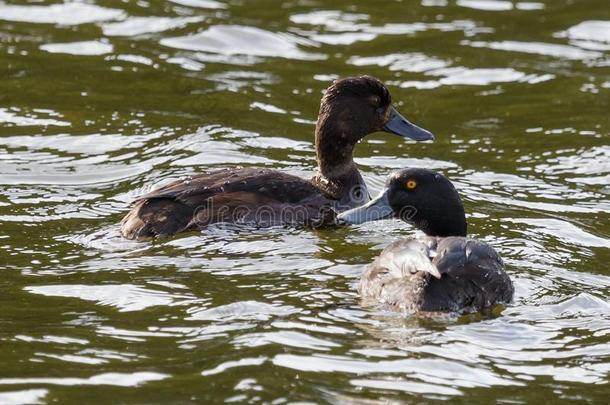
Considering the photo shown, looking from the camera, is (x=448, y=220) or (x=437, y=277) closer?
(x=437, y=277)

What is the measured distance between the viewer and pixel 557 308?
27.0 ft

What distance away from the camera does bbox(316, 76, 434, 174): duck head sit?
1116 cm

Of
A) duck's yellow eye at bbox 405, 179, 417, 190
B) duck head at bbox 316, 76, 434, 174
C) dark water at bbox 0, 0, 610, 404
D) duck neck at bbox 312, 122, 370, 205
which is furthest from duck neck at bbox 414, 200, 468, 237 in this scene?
duck head at bbox 316, 76, 434, 174

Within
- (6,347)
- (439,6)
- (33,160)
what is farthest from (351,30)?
(6,347)

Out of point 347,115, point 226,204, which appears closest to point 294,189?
point 226,204

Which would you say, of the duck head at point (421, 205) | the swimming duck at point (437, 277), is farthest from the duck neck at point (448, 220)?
the swimming duck at point (437, 277)

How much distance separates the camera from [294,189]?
10.5 metres

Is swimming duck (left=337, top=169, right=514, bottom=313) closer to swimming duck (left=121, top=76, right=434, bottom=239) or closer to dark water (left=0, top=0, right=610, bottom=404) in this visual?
dark water (left=0, top=0, right=610, bottom=404)

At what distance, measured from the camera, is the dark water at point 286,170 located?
7.14 m

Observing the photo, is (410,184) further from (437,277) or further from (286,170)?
(286,170)

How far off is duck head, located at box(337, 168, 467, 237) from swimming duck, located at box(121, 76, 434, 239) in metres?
0.84

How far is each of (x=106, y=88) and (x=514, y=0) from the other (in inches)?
241

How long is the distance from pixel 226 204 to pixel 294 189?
2.23 ft

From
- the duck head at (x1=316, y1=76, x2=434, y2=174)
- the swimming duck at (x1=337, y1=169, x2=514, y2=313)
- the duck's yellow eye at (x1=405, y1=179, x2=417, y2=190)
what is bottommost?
the swimming duck at (x1=337, y1=169, x2=514, y2=313)
